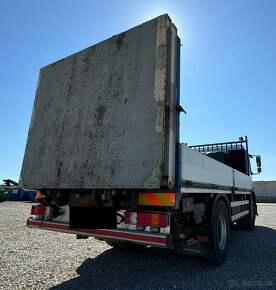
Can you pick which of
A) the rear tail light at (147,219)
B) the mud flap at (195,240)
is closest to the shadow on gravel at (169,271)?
the mud flap at (195,240)

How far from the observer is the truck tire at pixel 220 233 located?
10.7 feet

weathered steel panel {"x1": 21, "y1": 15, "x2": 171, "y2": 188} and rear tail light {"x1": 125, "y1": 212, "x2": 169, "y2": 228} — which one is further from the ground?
weathered steel panel {"x1": 21, "y1": 15, "x2": 171, "y2": 188}

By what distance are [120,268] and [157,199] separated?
4.90 ft

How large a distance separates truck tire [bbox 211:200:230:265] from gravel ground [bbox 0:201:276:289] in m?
0.17

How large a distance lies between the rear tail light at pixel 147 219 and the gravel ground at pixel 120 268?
78 cm

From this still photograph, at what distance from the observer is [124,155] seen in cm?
276

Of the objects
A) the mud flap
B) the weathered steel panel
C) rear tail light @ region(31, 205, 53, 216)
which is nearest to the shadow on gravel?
the mud flap

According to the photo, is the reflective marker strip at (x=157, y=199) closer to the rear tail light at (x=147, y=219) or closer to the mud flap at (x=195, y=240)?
the rear tail light at (x=147, y=219)

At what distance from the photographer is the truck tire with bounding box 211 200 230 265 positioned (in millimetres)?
3246

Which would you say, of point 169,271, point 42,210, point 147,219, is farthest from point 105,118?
point 169,271

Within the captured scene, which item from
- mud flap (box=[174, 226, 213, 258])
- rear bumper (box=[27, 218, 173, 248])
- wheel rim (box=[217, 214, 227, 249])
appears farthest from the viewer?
wheel rim (box=[217, 214, 227, 249])

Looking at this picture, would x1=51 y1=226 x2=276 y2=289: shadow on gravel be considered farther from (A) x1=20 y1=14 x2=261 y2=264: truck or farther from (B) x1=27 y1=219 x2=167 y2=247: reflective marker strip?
(B) x1=27 y1=219 x2=167 y2=247: reflective marker strip

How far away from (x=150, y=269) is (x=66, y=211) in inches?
58.8

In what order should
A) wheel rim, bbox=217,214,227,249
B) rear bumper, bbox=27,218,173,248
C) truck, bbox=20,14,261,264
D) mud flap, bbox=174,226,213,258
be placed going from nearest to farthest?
1. rear bumper, bbox=27,218,173,248
2. truck, bbox=20,14,261,264
3. mud flap, bbox=174,226,213,258
4. wheel rim, bbox=217,214,227,249
